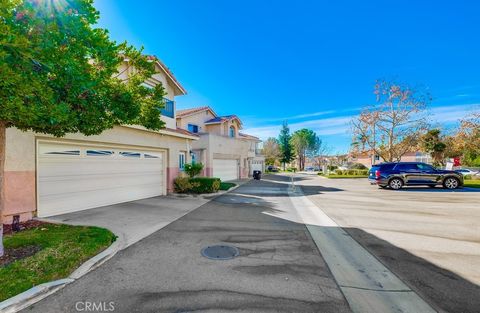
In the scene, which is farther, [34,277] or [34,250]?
[34,250]

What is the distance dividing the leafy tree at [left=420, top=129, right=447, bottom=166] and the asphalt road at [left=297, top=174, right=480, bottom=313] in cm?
2777

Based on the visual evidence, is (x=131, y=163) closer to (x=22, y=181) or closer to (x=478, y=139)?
(x=22, y=181)

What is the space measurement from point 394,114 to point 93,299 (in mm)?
30459

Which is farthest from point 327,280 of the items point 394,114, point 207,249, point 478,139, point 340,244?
point 478,139

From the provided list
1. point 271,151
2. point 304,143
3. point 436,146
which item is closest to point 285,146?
point 271,151

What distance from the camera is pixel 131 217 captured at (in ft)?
23.9

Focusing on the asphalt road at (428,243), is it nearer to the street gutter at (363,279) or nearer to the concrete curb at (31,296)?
the street gutter at (363,279)

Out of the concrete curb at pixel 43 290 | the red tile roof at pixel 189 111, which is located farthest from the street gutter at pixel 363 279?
the red tile roof at pixel 189 111

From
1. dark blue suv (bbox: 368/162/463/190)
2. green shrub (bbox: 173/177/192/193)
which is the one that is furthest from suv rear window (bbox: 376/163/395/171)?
green shrub (bbox: 173/177/192/193)

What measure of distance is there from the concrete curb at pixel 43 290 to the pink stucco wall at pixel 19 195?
392 cm

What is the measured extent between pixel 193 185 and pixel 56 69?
31.1 feet

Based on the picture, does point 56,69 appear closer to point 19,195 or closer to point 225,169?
point 19,195

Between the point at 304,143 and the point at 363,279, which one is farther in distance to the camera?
the point at 304,143

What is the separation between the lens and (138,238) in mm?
5422
